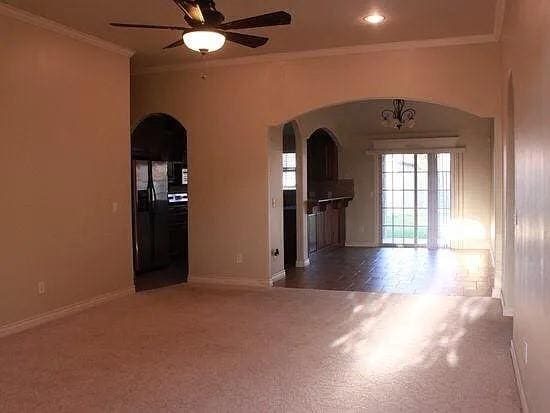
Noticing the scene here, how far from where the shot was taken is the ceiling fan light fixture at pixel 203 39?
12.2 ft

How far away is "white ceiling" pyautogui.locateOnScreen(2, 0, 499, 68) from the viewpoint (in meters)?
4.86

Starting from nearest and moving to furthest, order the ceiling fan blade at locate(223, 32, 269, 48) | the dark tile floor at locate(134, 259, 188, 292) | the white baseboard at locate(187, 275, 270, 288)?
the ceiling fan blade at locate(223, 32, 269, 48), the white baseboard at locate(187, 275, 270, 288), the dark tile floor at locate(134, 259, 188, 292)

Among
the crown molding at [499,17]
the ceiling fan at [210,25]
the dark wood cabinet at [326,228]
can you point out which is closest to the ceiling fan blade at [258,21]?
the ceiling fan at [210,25]

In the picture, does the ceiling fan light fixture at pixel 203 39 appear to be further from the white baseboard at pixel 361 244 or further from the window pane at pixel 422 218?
the window pane at pixel 422 218

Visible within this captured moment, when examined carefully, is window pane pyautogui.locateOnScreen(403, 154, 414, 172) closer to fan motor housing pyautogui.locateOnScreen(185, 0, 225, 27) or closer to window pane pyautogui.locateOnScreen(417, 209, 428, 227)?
window pane pyautogui.locateOnScreen(417, 209, 428, 227)

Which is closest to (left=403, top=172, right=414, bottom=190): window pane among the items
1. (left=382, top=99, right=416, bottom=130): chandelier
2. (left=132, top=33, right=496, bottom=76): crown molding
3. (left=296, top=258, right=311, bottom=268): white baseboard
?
(left=382, top=99, right=416, bottom=130): chandelier

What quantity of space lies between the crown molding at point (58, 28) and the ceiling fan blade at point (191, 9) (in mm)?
2099

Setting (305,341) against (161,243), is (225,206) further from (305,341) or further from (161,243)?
(305,341)

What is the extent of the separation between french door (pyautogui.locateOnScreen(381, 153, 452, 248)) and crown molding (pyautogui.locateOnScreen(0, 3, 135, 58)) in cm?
630

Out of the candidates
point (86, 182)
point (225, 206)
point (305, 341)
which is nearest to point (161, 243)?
point (225, 206)

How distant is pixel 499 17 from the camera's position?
5.20 metres

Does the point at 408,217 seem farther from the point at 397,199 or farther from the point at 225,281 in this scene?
the point at 225,281

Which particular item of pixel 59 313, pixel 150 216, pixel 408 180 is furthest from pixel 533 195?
pixel 408 180

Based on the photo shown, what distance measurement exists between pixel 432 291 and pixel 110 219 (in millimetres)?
3605
